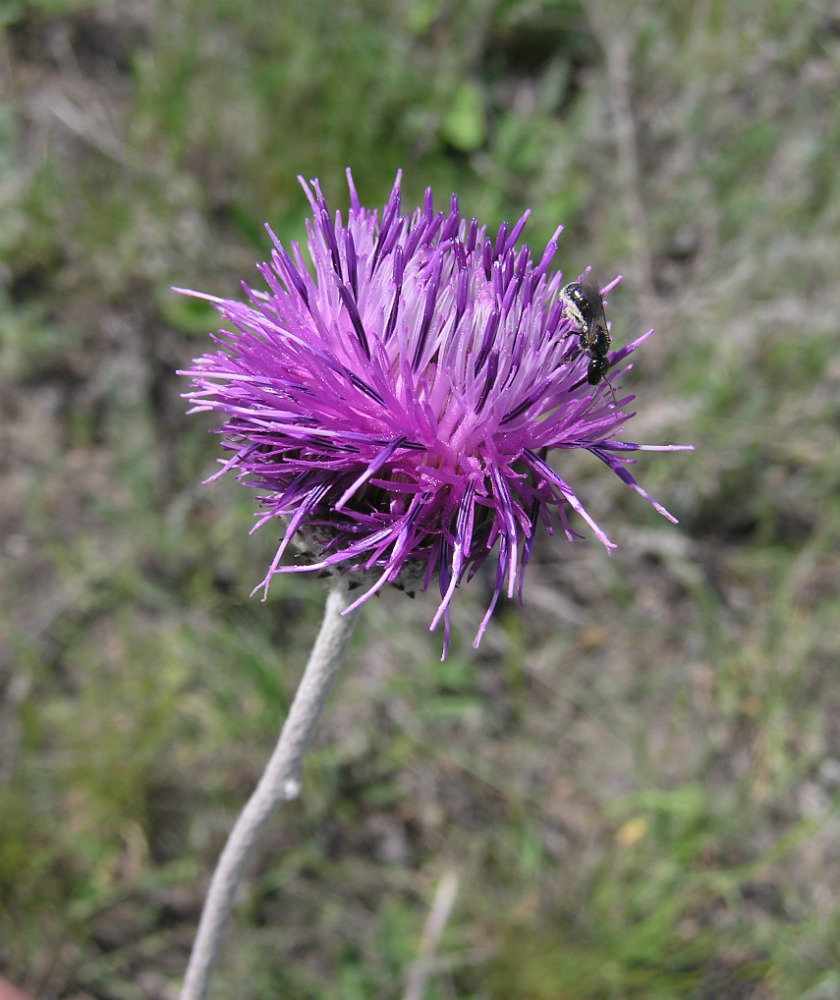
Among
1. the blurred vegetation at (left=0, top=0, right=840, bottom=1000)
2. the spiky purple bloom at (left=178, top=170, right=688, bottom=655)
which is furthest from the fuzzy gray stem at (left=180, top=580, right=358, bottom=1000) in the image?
the blurred vegetation at (left=0, top=0, right=840, bottom=1000)

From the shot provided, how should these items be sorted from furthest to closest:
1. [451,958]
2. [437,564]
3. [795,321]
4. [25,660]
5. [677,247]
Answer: [677,247] → [795,321] → [25,660] → [451,958] → [437,564]

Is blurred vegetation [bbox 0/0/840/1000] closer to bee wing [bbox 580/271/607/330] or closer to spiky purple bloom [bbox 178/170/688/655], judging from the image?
spiky purple bloom [bbox 178/170/688/655]

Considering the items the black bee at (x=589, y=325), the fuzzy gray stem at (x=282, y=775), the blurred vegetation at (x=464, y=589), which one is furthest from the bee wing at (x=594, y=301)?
the blurred vegetation at (x=464, y=589)

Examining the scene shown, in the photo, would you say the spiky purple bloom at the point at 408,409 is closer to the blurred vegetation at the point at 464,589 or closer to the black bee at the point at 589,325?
the black bee at the point at 589,325

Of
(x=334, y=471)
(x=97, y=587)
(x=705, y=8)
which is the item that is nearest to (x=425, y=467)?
(x=334, y=471)

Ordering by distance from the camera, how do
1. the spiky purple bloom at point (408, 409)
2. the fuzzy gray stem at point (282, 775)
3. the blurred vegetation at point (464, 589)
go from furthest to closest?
the blurred vegetation at point (464, 589), the fuzzy gray stem at point (282, 775), the spiky purple bloom at point (408, 409)

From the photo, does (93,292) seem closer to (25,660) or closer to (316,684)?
(25,660)

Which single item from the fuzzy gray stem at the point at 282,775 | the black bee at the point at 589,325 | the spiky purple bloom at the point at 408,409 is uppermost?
the black bee at the point at 589,325
